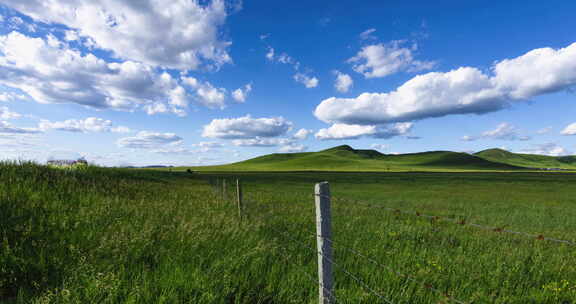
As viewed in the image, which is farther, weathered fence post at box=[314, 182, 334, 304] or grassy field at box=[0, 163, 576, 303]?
grassy field at box=[0, 163, 576, 303]

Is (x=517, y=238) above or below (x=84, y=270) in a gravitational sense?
below

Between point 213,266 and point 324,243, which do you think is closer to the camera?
point 324,243

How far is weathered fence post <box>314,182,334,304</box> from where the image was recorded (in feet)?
11.0

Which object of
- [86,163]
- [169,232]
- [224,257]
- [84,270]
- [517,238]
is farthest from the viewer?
[86,163]

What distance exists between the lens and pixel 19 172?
11.8 meters

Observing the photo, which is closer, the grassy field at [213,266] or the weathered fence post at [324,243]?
the weathered fence post at [324,243]

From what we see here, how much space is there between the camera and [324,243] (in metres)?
3.40

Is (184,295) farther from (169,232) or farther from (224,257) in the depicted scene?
(169,232)

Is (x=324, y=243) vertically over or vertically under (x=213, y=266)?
over

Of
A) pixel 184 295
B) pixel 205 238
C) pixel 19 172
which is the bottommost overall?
pixel 184 295

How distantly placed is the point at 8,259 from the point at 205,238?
2.92 metres

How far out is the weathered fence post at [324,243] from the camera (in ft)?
11.0

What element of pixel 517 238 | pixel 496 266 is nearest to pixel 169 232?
pixel 496 266

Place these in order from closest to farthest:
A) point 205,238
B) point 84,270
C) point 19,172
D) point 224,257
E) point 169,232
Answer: point 84,270 → point 224,257 → point 205,238 → point 169,232 → point 19,172
